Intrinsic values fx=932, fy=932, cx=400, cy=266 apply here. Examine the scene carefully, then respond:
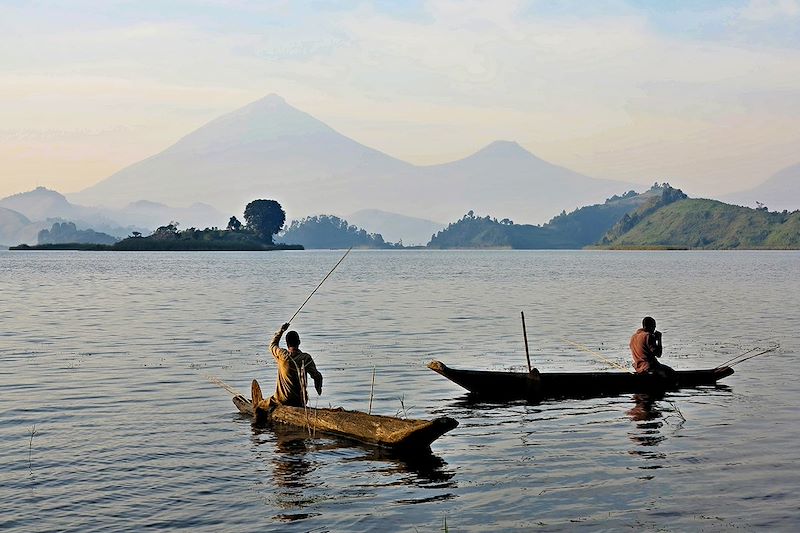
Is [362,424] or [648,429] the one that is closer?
[362,424]

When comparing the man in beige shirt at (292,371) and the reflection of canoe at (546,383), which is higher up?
the man in beige shirt at (292,371)

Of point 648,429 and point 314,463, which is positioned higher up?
point 314,463

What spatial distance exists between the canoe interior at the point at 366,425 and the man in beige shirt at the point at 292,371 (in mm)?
331

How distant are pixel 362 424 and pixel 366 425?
0.45ft

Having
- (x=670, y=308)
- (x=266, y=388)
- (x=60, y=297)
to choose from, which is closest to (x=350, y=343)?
(x=266, y=388)

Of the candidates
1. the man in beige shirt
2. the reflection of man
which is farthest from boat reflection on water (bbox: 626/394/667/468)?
the man in beige shirt

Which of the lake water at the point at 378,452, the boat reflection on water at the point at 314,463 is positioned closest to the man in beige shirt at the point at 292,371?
the boat reflection on water at the point at 314,463

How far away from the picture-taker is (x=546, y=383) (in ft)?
82.8

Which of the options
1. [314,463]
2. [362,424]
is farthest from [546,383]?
[314,463]

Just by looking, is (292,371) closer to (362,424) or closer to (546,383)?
(362,424)

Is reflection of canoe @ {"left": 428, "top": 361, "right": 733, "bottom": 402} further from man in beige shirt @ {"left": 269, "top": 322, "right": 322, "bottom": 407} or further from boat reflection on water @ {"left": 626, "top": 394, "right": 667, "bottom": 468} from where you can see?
man in beige shirt @ {"left": 269, "top": 322, "right": 322, "bottom": 407}

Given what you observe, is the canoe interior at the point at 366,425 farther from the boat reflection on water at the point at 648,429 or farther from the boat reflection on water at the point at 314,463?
the boat reflection on water at the point at 648,429

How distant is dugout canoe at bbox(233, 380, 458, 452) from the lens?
56.4ft

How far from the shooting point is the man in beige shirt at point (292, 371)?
19.9 metres
